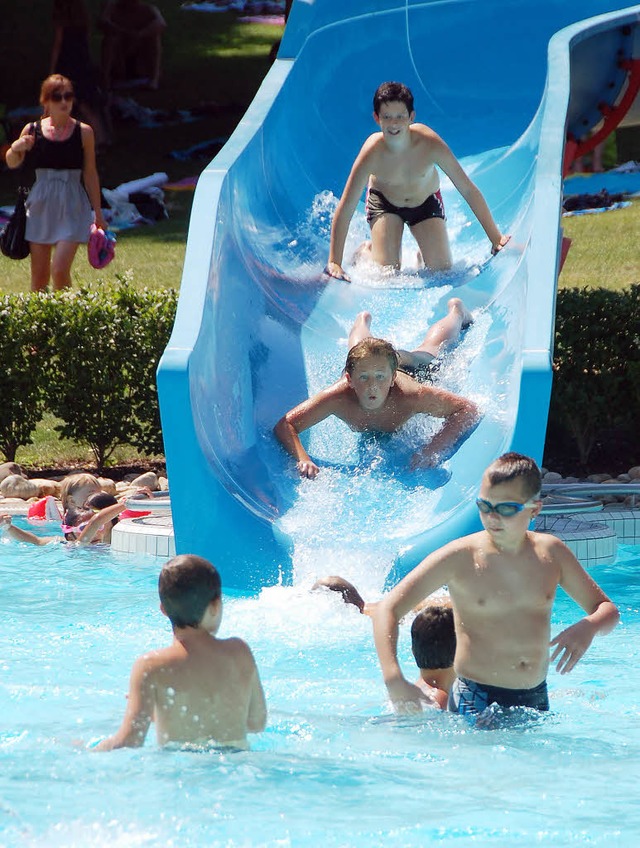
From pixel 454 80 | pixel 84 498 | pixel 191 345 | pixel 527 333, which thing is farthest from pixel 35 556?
pixel 454 80

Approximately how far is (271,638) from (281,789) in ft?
5.46

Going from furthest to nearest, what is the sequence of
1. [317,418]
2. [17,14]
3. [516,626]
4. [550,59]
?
[17,14], [550,59], [317,418], [516,626]

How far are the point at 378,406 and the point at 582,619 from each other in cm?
266

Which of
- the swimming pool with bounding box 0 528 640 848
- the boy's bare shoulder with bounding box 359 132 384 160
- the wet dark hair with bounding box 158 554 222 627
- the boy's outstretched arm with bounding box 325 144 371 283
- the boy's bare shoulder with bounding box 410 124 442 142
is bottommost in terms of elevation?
the swimming pool with bounding box 0 528 640 848

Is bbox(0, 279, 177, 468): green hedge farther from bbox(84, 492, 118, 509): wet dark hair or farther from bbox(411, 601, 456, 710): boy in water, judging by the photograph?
bbox(411, 601, 456, 710): boy in water

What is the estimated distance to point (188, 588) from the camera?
11.7ft

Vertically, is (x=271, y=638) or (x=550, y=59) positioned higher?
(x=550, y=59)

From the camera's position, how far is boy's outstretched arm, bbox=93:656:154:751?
358 centimetres

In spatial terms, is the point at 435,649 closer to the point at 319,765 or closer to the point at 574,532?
the point at 319,765

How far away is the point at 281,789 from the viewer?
12.1ft

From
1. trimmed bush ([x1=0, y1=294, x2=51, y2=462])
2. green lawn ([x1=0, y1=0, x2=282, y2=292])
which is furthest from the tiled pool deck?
green lawn ([x1=0, y1=0, x2=282, y2=292])

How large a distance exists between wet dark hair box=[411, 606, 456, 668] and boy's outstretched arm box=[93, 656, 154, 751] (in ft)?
3.30

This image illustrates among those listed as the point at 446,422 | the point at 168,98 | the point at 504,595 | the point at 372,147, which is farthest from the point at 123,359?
the point at 168,98

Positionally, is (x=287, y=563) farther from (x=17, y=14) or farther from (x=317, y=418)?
(x=17, y=14)
